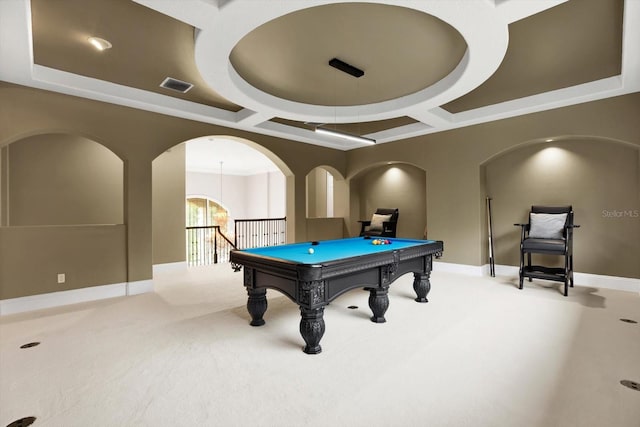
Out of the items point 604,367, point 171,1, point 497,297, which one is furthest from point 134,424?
point 497,297

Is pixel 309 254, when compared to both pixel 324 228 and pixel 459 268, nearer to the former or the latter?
pixel 459 268

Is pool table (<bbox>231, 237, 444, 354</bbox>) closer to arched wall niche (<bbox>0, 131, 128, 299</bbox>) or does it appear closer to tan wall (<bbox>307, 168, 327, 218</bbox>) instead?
arched wall niche (<bbox>0, 131, 128, 299</bbox>)

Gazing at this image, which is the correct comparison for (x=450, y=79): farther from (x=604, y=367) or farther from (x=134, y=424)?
(x=134, y=424)

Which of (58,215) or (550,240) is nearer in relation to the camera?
(550,240)

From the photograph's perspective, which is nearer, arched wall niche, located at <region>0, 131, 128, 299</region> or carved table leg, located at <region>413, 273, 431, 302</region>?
arched wall niche, located at <region>0, 131, 128, 299</region>

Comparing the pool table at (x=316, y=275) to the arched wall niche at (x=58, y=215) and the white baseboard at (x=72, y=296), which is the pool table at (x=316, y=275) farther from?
the arched wall niche at (x=58, y=215)

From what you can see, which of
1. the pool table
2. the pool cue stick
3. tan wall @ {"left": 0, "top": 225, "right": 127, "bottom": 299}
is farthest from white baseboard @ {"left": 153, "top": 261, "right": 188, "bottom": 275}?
the pool cue stick

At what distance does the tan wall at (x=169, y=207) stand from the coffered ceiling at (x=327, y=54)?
74.1 inches

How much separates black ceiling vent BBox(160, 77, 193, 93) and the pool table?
260 centimetres

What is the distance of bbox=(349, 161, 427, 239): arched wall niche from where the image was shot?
304 inches

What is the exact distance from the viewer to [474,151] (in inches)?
237

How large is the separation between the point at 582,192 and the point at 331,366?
5235mm

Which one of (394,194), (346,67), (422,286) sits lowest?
(422,286)

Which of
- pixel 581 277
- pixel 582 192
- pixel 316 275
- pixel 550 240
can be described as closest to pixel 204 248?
pixel 316 275
